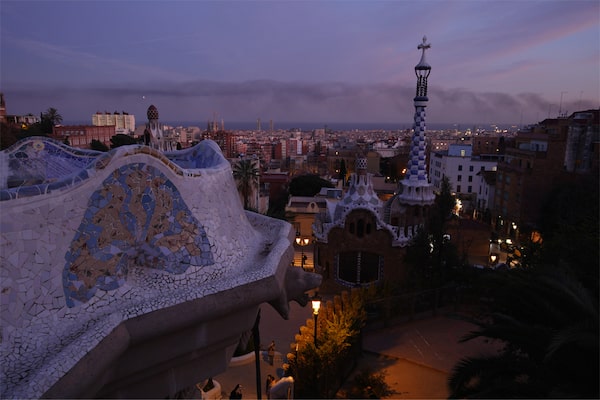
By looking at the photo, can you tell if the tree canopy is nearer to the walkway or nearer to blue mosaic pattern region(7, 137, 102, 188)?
the walkway

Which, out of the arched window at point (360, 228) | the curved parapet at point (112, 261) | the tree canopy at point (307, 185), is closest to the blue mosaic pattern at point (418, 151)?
the arched window at point (360, 228)

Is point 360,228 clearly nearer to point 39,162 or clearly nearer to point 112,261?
point 39,162

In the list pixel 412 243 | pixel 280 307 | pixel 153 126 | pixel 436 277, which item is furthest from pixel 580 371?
pixel 153 126

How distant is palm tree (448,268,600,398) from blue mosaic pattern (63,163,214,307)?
3990 mm

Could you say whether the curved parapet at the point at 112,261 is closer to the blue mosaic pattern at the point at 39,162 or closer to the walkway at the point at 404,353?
the blue mosaic pattern at the point at 39,162

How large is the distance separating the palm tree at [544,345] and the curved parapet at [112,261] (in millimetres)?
3269

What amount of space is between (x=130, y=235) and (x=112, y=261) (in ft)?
0.85

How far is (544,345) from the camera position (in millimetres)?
5621

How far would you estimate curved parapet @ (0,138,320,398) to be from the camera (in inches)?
113

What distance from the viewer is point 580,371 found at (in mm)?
5074

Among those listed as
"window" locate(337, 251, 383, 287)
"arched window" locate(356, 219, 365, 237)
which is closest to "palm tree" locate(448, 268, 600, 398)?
"arched window" locate(356, 219, 365, 237)

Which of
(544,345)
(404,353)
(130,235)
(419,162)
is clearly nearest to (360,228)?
(419,162)

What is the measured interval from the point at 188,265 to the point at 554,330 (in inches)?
192

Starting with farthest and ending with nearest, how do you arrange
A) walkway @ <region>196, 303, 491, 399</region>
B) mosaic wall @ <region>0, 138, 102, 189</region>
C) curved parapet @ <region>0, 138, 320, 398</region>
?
walkway @ <region>196, 303, 491, 399</region>
mosaic wall @ <region>0, 138, 102, 189</region>
curved parapet @ <region>0, 138, 320, 398</region>
